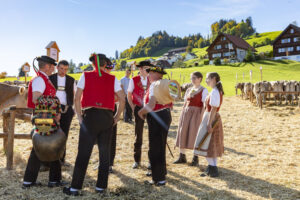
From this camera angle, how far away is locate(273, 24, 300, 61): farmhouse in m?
60.2

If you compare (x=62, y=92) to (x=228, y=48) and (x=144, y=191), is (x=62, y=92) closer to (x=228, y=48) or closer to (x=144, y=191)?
(x=144, y=191)

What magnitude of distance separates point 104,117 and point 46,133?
0.84 m

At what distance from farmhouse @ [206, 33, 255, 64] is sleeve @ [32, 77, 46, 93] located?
219ft

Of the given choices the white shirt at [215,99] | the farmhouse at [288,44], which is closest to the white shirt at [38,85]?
the white shirt at [215,99]

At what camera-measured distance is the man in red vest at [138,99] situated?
5.07m

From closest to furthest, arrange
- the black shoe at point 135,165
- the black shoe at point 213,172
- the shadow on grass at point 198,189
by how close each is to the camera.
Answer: the shadow on grass at point 198,189
the black shoe at point 213,172
the black shoe at point 135,165

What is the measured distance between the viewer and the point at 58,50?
279 inches

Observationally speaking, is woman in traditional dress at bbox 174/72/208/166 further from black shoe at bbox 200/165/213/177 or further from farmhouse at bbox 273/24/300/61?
farmhouse at bbox 273/24/300/61

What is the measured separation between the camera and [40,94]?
3566mm

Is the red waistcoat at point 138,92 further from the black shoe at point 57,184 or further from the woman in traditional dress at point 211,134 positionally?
the black shoe at point 57,184

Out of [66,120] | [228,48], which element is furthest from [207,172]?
[228,48]

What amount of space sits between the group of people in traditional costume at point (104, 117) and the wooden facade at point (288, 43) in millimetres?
64070

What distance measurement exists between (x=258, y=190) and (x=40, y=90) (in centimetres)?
365

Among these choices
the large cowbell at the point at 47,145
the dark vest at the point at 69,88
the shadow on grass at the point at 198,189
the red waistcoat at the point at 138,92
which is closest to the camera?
Result: the large cowbell at the point at 47,145
